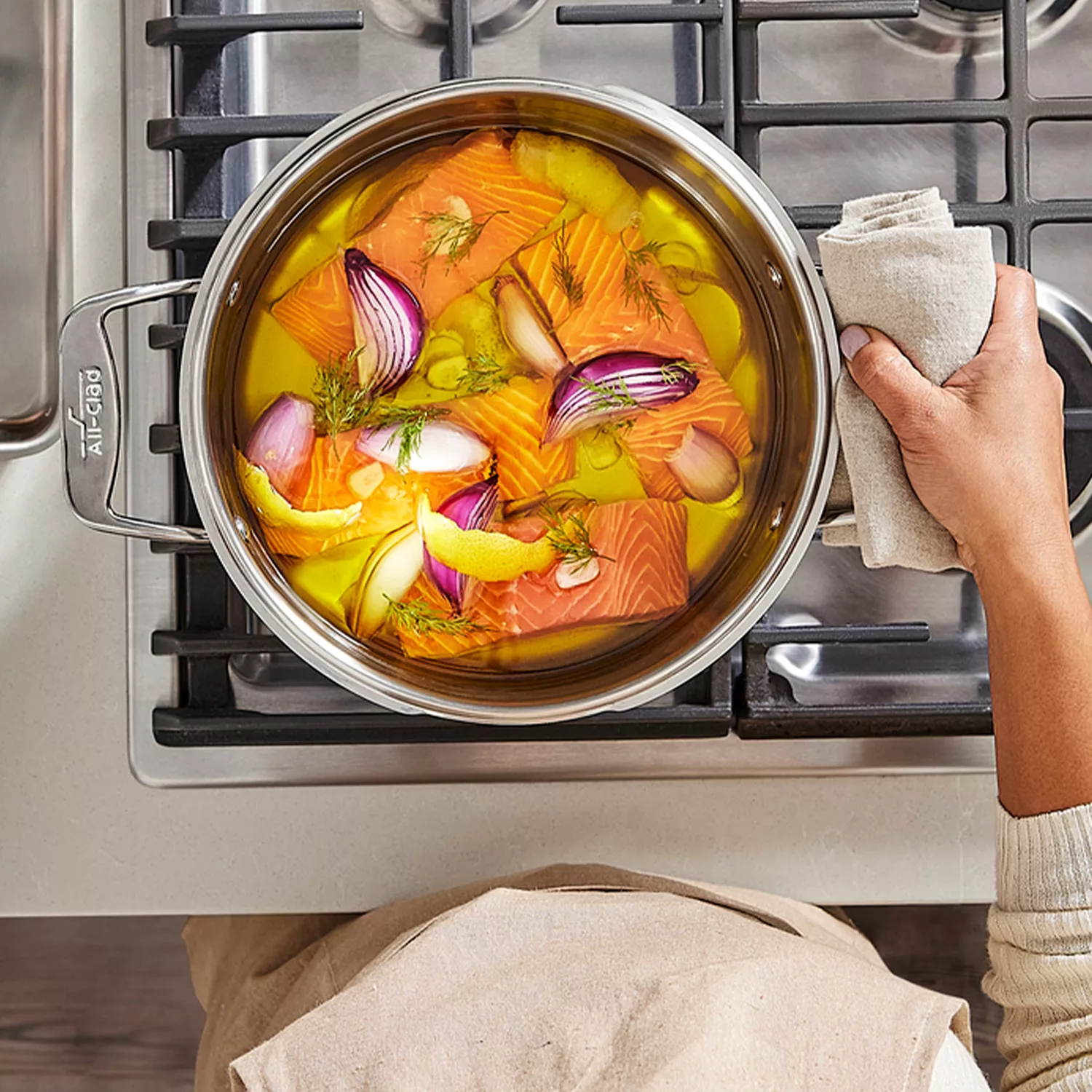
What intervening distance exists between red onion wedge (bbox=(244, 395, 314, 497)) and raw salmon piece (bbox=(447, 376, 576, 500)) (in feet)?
0.30

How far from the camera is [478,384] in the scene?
68 centimetres

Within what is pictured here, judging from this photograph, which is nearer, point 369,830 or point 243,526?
point 243,526

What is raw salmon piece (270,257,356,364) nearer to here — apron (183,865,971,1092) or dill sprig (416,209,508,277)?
dill sprig (416,209,508,277)

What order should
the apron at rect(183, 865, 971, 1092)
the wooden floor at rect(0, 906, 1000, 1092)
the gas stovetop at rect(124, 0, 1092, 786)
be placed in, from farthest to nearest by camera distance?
the wooden floor at rect(0, 906, 1000, 1092) → the gas stovetop at rect(124, 0, 1092, 786) → the apron at rect(183, 865, 971, 1092)

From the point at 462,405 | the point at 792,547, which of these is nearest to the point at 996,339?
the point at 792,547

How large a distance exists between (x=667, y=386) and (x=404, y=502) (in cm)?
18

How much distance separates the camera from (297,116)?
0.69m

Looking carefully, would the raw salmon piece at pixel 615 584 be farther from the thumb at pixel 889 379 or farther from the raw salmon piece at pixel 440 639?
the thumb at pixel 889 379

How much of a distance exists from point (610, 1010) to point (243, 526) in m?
0.36

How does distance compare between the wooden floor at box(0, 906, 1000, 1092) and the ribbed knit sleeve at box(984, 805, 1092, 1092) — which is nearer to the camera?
the ribbed knit sleeve at box(984, 805, 1092, 1092)

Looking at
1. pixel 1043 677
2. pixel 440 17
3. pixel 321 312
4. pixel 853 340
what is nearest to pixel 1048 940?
pixel 1043 677

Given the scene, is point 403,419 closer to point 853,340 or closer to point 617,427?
point 617,427

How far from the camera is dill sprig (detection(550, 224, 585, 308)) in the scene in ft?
2.23

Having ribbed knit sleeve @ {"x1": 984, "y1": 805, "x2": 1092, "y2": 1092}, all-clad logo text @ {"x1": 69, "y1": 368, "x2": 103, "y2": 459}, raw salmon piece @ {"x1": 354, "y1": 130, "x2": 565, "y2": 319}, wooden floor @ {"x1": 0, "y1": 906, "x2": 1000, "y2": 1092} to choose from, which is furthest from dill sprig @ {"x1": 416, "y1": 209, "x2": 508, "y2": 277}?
wooden floor @ {"x1": 0, "y1": 906, "x2": 1000, "y2": 1092}
